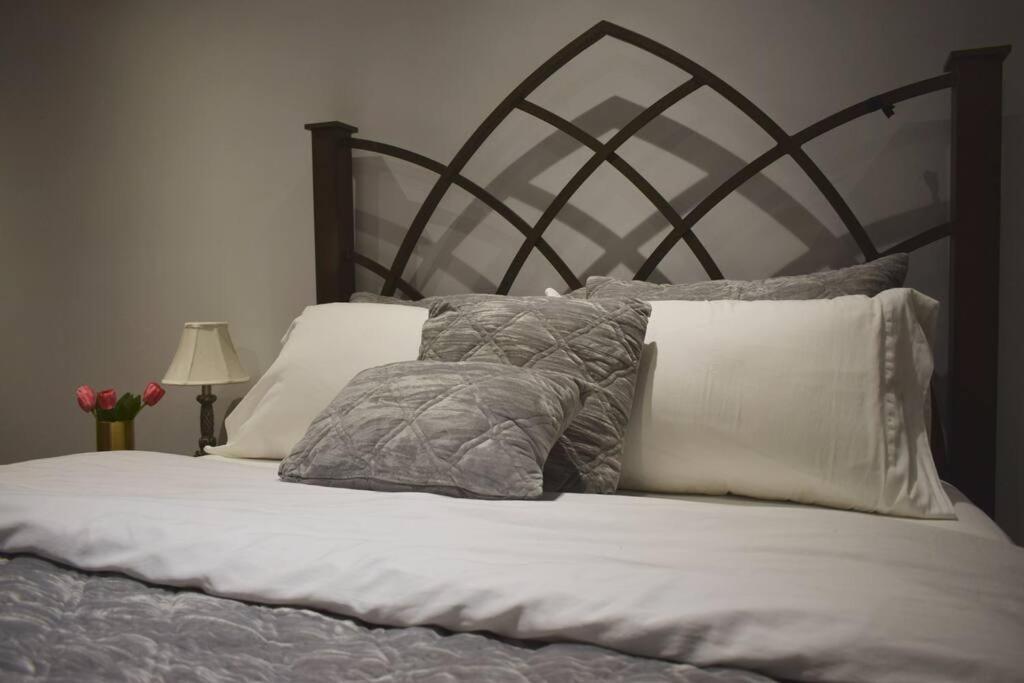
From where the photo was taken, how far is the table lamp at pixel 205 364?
8.46ft

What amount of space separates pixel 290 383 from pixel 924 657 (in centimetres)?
153

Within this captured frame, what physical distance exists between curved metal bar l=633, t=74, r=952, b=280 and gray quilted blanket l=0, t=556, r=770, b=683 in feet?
5.05

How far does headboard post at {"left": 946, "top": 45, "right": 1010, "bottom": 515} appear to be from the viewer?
6.08 ft

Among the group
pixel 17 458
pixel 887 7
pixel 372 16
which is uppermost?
pixel 372 16

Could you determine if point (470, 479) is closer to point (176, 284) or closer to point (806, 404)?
point (806, 404)

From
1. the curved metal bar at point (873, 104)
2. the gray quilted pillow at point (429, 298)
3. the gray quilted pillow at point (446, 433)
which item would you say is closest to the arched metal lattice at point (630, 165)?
the curved metal bar at point (873, 104)

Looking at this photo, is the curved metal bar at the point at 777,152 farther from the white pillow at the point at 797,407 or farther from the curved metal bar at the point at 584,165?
the white pillow at the point at 797,407

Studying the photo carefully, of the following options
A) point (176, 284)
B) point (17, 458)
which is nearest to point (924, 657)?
point (176, 284)

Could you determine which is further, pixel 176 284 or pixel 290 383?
pixel 176 284

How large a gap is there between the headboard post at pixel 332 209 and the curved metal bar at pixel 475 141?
16 centimetres

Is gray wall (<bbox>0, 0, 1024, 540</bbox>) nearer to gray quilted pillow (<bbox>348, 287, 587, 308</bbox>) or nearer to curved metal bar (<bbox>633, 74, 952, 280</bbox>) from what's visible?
curved metal bar (<bbox>633, 74, 952, 280</bbox>)

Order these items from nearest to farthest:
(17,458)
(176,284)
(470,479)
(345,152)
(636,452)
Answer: (470,479)
(636,452)
(345,152)
(176,284)
(17,458)

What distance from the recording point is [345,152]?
8.63ft

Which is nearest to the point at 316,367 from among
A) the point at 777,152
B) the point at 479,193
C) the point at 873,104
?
the point at 479,193
